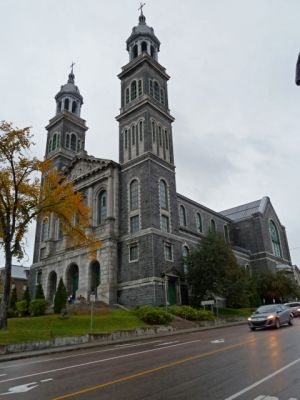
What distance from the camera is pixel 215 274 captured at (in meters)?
31.2

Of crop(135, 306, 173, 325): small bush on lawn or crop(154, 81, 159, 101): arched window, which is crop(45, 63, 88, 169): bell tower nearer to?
crop(154, 81, 159, 101): arched window

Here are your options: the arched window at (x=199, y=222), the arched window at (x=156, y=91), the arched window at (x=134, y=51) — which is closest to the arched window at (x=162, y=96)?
the arched window at (x=156, y=91)

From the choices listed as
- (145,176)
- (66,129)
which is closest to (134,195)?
(145,176)

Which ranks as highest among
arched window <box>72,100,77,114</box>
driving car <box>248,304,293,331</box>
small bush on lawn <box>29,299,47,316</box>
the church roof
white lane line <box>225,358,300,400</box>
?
arched window <box>72,100,77,114</box>

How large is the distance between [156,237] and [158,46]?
2860cm

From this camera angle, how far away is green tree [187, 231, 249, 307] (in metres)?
31.2

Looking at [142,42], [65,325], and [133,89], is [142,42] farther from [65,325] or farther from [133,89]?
[65,325]

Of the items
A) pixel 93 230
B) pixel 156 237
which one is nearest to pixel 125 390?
pixel 156 237

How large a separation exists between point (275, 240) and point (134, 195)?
33362 mm

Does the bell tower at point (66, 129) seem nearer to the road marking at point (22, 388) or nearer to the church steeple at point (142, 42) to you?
the church steeple at point (142, 42)

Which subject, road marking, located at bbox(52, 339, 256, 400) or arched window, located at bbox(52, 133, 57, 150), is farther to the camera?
arched window, located at bbox(52, 133, 57, 150)

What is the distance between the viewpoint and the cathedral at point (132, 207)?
32031 mm

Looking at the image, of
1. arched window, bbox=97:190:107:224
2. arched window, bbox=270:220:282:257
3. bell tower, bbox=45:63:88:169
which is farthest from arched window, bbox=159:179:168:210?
arched window, bbox=270:220:282:257

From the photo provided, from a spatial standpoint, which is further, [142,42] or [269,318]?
[142,42]
